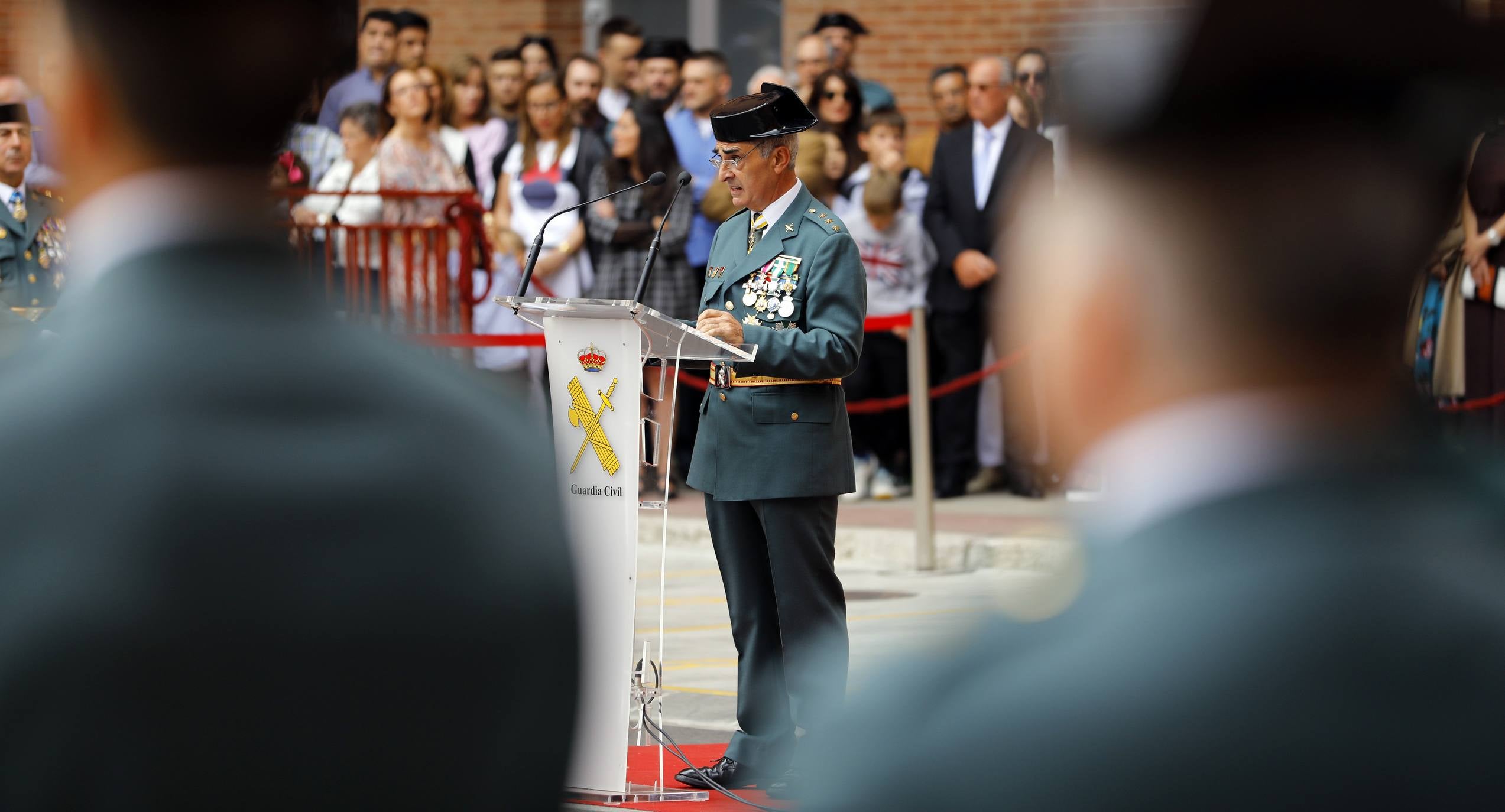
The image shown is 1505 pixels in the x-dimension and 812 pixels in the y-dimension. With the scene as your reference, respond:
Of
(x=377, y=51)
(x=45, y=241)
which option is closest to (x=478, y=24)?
(x=377, y=51)

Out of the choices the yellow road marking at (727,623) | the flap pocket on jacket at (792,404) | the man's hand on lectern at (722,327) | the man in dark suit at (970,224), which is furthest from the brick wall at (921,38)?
the man's hand on lectern at (722,327)

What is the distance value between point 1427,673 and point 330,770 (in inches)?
29.2

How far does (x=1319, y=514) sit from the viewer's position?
1.28 metres

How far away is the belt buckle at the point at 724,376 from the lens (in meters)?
4.38

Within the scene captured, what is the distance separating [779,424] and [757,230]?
1.54 feet

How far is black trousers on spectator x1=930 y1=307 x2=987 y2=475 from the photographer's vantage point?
9.44 meters

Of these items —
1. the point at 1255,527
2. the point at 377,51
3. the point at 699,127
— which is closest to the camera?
the point at 1255,527

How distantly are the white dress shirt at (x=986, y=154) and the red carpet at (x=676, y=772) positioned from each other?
15.7 feet

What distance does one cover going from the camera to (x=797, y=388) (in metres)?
4.32

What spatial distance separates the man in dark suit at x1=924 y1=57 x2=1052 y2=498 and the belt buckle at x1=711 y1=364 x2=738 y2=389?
16.6 feet

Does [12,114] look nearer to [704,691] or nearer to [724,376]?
[704,691]

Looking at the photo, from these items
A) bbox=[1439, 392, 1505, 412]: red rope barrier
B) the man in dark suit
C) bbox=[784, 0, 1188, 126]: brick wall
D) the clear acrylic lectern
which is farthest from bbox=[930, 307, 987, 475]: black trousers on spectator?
the clear acrylic lectern

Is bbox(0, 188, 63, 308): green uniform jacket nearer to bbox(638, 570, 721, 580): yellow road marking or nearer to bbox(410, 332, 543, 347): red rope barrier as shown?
bbox(410, 332, 543, 347): red rope barrier

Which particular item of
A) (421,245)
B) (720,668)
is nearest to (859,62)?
(421,245)
